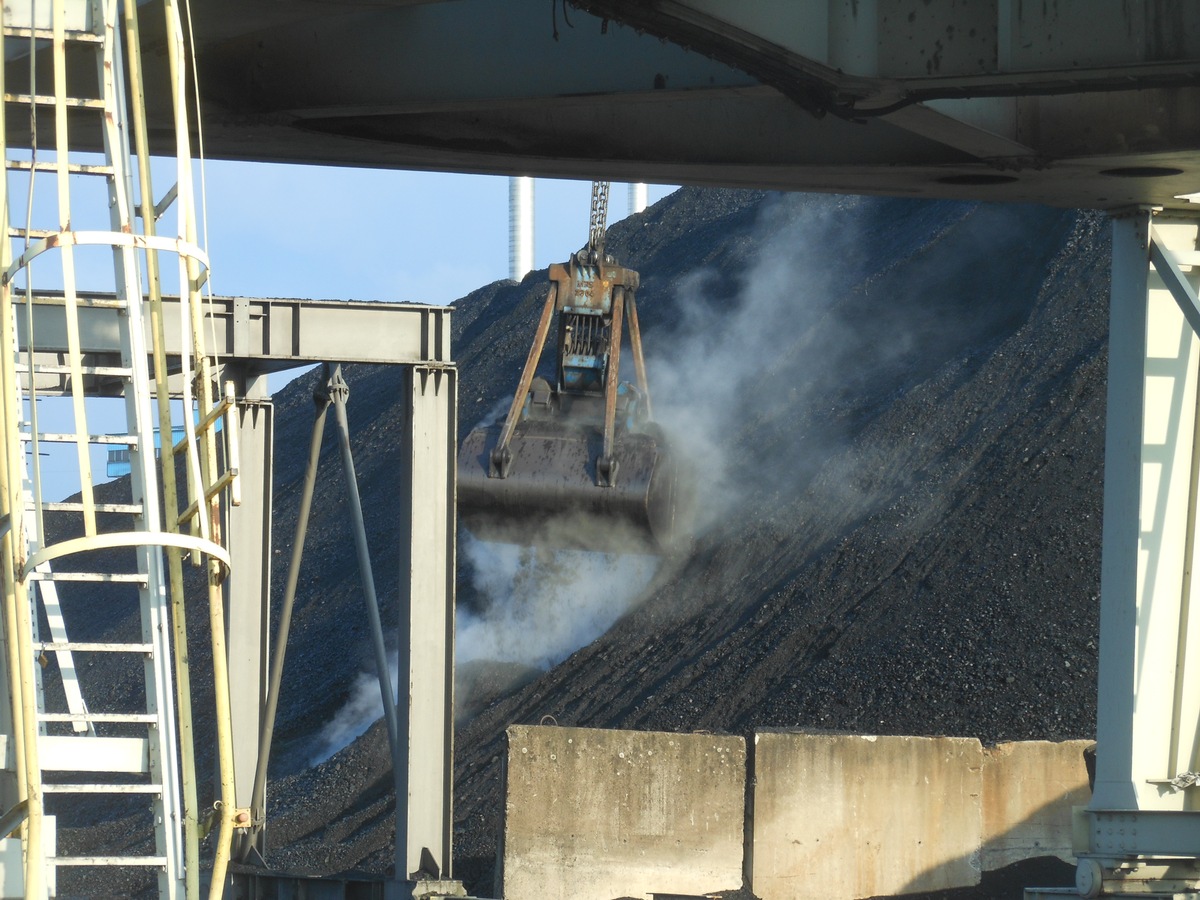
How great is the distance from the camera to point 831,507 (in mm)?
32281

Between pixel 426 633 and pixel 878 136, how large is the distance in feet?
18.4

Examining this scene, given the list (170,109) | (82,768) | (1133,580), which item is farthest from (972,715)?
(82,768)

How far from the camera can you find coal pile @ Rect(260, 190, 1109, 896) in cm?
2416

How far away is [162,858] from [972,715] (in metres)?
18.2

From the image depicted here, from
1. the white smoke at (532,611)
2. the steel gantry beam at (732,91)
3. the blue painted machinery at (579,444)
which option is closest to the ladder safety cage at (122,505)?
the steel gantry beam at (732,91)

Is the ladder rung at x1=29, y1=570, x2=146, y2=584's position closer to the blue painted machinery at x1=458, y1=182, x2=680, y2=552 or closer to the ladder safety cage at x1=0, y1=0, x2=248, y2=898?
the ladder safety cage at x1=0, y1=0, x2=248, y2=898

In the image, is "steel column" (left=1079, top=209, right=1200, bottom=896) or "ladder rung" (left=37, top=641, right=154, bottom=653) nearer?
"ladder rung" (left=37, top=641, right=154, bottom=653)

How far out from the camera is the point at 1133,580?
8.81 m

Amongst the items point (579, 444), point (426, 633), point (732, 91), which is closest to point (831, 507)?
point (579, 444)

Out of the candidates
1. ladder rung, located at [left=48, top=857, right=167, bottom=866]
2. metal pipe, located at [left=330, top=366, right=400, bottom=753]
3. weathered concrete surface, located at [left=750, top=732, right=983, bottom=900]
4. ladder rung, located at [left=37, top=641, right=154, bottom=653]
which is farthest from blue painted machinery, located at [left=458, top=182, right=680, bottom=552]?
ladder rung, located at [left=48, top=857, right=167, bottom=866]

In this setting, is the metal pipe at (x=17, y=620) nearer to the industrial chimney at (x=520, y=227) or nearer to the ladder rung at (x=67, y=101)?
the ladder rung at (x=67, y=101)

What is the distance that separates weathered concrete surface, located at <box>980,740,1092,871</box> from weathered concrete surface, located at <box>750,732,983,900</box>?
0.42m

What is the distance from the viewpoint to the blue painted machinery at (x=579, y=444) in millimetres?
25188

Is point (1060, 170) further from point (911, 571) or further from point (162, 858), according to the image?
point (911, 571)
